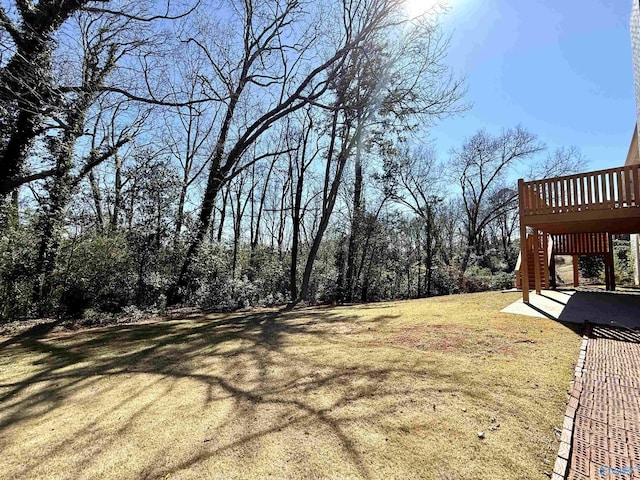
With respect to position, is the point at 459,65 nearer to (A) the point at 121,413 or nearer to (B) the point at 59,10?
(B) the point at 59,10

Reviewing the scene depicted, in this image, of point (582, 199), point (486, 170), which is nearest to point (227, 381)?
point (582, 199)

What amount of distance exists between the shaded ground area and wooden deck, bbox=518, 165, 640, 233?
2858 mm

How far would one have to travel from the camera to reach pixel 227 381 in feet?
10.0

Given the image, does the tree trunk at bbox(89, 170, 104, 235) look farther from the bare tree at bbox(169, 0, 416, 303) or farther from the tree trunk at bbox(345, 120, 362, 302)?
the tree trunk at bbox(345, 120, 362, 302)

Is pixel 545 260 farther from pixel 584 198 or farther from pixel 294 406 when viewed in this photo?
pixel 294 406

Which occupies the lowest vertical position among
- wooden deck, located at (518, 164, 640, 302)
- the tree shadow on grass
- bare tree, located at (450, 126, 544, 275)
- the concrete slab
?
the tree shadow on grass

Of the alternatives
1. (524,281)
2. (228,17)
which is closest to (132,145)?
(228,17)

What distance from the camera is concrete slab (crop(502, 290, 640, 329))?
507 cm

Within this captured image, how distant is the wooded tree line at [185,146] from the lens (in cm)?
638

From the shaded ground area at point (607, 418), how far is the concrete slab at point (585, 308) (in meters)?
1.66

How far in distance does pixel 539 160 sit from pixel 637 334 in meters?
17.2

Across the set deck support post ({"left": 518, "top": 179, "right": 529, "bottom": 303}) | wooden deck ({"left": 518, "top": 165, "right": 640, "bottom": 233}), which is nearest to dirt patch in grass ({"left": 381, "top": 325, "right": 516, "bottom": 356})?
deck support post ({"left": 518, "top": 179, "right": 529, "bottom": 303})

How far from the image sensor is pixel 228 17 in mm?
9320

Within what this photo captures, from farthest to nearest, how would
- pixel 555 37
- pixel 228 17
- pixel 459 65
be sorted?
pixel 228 17 < pixel 459 65 < pixel 555 37
